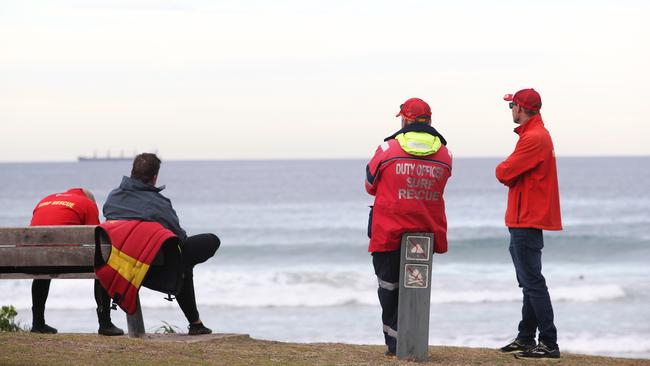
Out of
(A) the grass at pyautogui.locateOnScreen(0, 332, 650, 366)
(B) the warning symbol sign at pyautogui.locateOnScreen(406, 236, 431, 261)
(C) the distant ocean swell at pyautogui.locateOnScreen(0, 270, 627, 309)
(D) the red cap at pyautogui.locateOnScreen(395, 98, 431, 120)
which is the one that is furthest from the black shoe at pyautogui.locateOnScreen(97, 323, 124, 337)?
(C) the distant ocean swell at pyautogui.locateOnScreen(0, 270, 627, 309)

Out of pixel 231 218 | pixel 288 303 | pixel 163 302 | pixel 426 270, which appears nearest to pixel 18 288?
pixel 163 302

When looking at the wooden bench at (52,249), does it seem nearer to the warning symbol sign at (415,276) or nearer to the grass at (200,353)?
the grass at (200,353)

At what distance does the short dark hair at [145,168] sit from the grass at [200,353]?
109 centimetres

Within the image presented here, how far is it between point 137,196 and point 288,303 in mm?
15755

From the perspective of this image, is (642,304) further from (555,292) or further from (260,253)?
(260,253)

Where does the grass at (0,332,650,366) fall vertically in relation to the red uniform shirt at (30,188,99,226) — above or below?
below

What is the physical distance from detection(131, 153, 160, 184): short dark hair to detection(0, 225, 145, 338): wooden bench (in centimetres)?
44

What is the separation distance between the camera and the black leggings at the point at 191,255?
6.45 meters

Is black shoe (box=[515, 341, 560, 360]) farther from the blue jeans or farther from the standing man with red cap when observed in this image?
the standing man with red cap

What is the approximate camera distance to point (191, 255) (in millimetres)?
6453

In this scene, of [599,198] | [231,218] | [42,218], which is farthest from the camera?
[599,198]

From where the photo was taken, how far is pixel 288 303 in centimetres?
2184

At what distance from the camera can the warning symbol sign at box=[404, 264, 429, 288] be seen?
5.91 metres

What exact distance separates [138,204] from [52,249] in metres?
0.64
